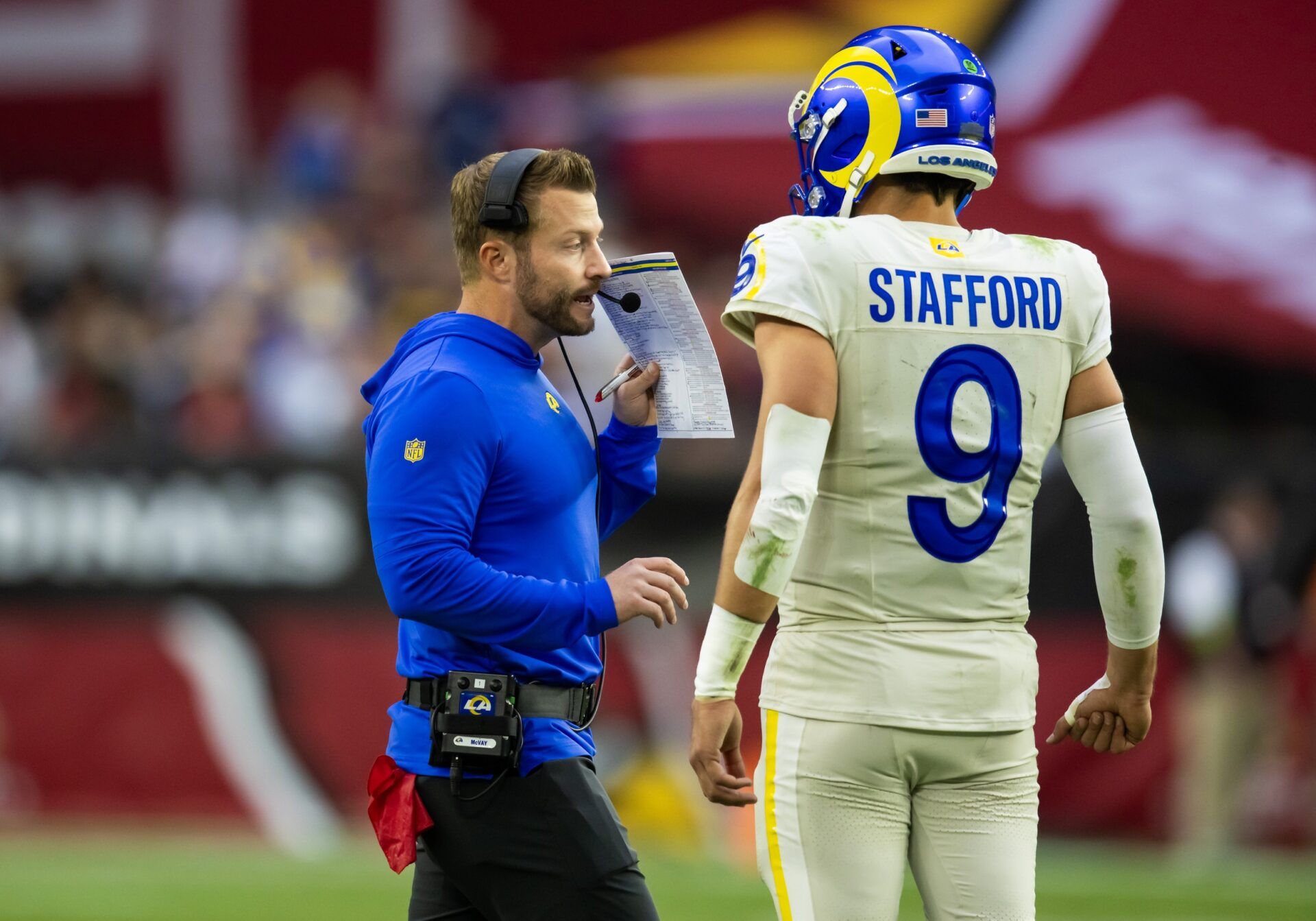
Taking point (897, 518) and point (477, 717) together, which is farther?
point (477, 717)

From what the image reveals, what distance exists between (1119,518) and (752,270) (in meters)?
0.81

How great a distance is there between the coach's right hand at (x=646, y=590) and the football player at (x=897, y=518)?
15 cm

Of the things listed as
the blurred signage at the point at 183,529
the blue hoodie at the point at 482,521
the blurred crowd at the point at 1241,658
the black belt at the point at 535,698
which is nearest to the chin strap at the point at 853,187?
the blue hoodie at the point at 482,521

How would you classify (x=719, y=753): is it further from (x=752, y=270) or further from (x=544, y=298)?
(x=544, y=298)

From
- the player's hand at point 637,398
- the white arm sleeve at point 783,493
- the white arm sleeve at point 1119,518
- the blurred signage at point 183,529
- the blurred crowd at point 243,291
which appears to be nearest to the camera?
the white arm sleeve at point 783,493

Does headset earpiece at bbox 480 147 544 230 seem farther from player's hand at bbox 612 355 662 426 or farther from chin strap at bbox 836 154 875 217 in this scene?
chin strap at bbox 836 154 875 217

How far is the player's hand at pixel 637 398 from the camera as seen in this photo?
3.62 m

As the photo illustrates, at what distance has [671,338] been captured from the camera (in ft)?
11.6

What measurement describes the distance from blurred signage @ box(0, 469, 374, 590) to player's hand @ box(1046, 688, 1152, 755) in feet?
21.6

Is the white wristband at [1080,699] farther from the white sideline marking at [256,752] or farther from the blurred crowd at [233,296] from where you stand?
the blurred crowd at [233,296]

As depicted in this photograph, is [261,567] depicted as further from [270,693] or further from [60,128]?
[60,128]

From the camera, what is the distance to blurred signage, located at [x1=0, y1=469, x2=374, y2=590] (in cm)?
969

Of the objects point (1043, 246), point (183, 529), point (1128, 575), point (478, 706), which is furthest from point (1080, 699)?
point (183, 529)

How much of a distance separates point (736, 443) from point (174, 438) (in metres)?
3.10
